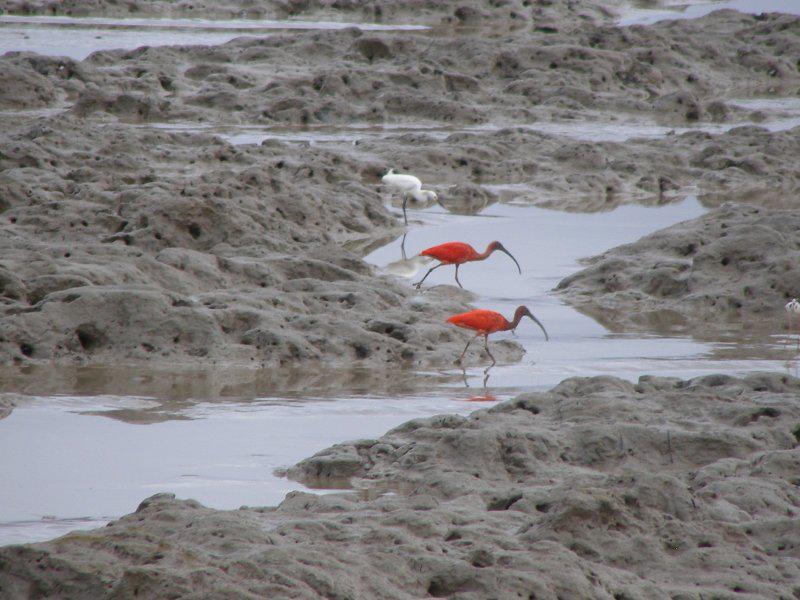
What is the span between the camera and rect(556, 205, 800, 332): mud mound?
37.3ft

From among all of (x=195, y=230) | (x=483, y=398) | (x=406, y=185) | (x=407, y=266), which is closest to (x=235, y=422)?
(x=483, y=398)

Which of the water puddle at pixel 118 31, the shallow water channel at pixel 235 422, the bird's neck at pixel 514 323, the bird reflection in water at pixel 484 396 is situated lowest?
the bird reflection in water at pixel 484 396

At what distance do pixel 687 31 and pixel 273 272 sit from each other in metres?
21.2

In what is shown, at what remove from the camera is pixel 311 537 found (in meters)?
4.88

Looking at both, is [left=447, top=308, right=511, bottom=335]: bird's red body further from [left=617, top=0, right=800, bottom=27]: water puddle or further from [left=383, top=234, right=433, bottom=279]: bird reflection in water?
[left=617, top=0, right=800, bottom=27]: water puddle

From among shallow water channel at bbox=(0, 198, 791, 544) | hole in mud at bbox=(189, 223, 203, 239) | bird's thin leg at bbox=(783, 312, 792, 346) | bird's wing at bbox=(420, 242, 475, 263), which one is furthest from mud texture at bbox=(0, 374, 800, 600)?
hole in mud at bbox=(189, 223, 203, 239)

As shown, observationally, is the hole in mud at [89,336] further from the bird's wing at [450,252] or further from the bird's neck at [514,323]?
the bird's wing at [450,252]

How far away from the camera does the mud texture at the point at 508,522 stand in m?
4.17

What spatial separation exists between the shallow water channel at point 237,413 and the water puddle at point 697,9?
25.7 metres

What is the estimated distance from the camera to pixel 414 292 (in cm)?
1145

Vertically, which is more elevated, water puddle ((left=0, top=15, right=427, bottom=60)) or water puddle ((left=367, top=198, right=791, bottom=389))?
water puddle ((left=0, top=15, right=427, bottom=60))

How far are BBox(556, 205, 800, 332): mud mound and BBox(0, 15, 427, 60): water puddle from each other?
16.5m

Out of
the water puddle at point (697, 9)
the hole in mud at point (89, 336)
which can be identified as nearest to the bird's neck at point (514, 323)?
the hole in mud at point (89, 336)

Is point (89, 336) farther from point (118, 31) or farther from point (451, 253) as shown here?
point (118, 31)
